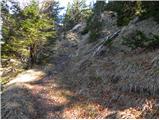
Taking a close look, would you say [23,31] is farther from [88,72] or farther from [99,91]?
[99,91]

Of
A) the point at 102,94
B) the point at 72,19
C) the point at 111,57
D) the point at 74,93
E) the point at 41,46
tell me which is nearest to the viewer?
the point at 102,94

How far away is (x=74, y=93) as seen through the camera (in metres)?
16.2

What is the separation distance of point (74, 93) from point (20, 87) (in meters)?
3.76

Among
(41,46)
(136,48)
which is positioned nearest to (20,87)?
(136,48)

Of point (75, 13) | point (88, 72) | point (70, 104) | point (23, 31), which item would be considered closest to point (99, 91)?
point (70, 104)

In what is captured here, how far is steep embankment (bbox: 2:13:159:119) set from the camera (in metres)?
12.5

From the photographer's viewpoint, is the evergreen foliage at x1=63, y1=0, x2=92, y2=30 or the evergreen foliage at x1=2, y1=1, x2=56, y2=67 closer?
the evergreen foliage at x1=2, y1=1, x2=56, y2=67

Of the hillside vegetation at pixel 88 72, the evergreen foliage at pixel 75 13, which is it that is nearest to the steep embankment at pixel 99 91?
the hillside vegetation at pixel 88 72

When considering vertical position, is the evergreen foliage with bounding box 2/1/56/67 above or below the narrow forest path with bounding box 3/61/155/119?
above

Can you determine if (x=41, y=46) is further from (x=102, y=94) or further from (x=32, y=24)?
(x=102, y=94)

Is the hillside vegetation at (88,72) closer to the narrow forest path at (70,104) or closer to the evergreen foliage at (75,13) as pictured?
Answer: the narrow forest path at (70,104)

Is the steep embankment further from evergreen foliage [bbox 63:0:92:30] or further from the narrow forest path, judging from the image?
evergreen foliage [bbox 63:0:92:30]

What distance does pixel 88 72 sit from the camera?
62.6ft

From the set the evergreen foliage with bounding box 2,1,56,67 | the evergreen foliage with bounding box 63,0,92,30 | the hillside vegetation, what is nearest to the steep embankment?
the hillside vegetation
